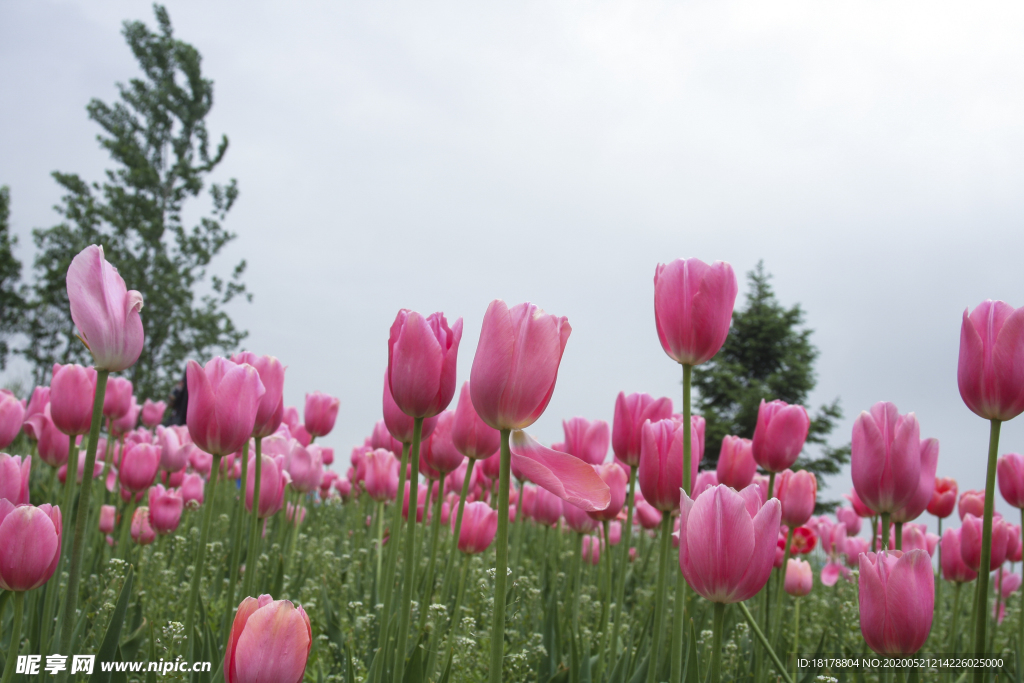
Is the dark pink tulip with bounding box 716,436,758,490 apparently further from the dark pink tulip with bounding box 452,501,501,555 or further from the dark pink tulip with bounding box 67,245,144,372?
the dark pink tulip with bounding box 67,245,144,372

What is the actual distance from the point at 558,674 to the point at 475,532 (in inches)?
26.0

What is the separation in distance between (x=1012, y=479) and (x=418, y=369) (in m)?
2.72

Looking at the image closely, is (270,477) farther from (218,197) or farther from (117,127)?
(117,127)

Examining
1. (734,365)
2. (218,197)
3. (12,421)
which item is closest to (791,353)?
(734,365)

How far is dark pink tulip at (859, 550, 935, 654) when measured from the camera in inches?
61.4

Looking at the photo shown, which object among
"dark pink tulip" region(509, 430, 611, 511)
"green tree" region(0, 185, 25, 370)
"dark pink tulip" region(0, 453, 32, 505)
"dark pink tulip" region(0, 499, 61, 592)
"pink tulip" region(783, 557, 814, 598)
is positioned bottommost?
"pink tulip" region(783, 557, 814, 598)

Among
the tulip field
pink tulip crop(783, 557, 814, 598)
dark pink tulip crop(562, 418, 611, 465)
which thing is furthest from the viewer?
pink tulip crop(783, 557, 814, 598)

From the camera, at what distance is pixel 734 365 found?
35406 mm

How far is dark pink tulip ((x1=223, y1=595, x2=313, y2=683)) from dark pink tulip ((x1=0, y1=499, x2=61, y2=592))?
2.06ft

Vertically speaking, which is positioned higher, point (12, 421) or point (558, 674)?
point (12, 421)

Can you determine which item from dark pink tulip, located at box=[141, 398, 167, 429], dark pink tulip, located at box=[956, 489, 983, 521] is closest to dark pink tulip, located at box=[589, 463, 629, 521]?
dark pink tulip, located at box=[956, 489, 983, 521]

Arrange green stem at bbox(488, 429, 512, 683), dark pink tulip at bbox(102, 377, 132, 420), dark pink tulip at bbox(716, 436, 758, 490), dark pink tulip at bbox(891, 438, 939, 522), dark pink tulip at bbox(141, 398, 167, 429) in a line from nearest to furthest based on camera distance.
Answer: green stem at bbox(488, 429, 512, 683)
dark pink tulip at bbox(891, 438, 939, 522)
dark pink tulip at bbox(716, 436, 758, 490)
dark pink tulip at bbox(102, 377, 132, 420)
dark pink tulip at bbox(141, 398, 167, 429)

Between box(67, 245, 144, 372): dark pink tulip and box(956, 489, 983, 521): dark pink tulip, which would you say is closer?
box(67, 245, 144, 372): dark pink tulip

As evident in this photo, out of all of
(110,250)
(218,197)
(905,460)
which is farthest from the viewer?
(218,197)
